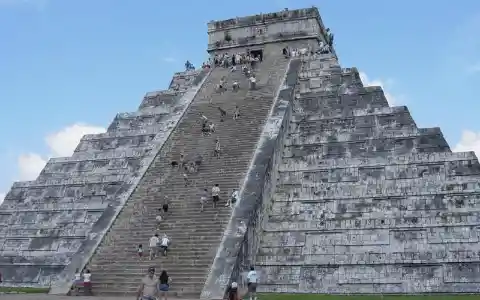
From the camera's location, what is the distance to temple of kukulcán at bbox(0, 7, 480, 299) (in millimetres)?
16297

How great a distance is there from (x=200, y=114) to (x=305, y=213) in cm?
765

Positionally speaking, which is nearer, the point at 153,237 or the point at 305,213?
the point at 153,237

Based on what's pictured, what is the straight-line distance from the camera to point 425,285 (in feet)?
51.6

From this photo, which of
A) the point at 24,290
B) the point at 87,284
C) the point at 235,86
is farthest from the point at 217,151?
the point at 24,290

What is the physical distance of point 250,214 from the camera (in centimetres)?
1709

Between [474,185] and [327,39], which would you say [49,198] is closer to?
[474,185]

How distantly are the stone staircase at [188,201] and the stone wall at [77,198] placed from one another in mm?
501

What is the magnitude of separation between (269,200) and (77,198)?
7929 mm

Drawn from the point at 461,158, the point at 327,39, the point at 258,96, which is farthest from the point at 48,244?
the point at 327,39

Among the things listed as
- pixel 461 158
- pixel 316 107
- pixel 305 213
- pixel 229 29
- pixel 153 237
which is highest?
pixel 229 29

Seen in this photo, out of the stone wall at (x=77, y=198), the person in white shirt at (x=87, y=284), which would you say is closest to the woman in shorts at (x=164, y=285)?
the person in white shirt at (x=87, y=284)

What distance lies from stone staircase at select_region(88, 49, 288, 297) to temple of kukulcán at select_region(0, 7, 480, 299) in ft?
0.18

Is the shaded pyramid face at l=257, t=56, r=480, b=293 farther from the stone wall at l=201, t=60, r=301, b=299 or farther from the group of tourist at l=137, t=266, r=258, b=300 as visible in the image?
the group of tourist at l=137, t=266, r=258, b=300

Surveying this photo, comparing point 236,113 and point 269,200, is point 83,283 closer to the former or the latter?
point 269,200
